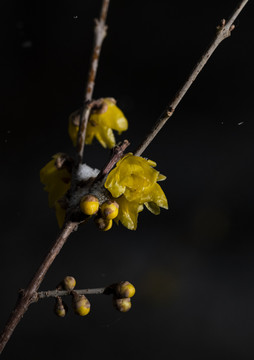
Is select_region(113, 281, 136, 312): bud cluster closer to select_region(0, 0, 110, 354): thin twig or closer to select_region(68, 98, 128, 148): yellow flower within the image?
select_region(0, 0, 110, 354): thin twig

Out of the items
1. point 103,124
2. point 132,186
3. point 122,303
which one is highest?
point 103,124

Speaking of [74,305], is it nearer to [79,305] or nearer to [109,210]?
[79,305]

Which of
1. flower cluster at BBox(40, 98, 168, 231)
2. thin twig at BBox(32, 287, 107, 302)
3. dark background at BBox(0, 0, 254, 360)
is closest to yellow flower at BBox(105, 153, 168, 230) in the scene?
flower cluster at BBox(40, 98, 168, 231)

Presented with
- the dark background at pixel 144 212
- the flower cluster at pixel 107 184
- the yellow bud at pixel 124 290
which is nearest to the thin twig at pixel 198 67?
the flower cluster at pixel 107 184

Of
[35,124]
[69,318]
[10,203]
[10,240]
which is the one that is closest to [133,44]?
[35,124]

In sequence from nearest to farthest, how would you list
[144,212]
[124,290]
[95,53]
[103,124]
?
[95,53]
[124,290]
[103,124]
[144,212]

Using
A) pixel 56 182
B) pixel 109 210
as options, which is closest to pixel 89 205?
pixel 109 210

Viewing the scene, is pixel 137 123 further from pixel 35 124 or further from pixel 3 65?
pixel 3 65
